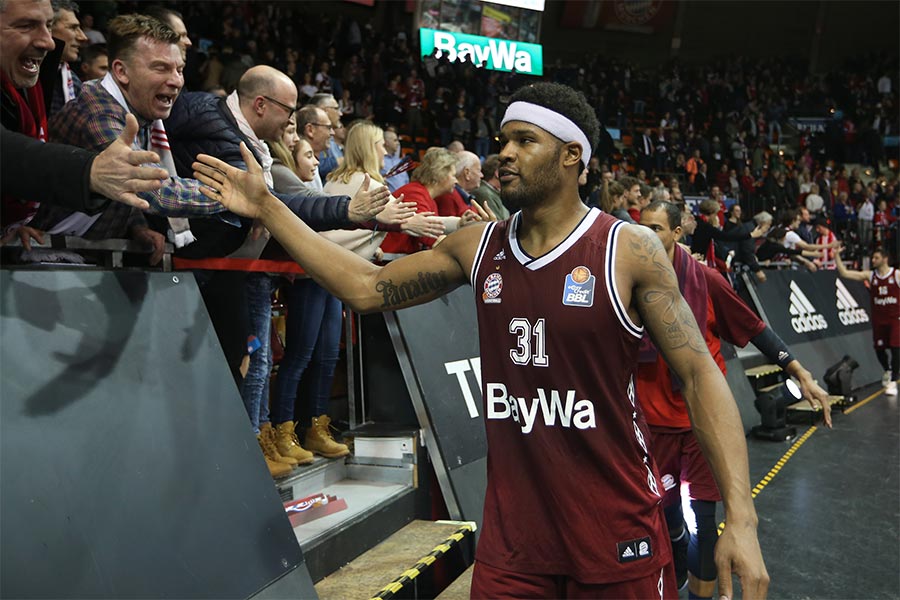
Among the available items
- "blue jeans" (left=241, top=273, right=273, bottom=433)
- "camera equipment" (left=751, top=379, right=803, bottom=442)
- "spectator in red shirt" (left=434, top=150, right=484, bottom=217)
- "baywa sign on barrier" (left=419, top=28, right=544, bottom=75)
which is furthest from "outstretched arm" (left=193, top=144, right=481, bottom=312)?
"baywa sign on barrier" (left=419, top=28, right=544, bottom=75)

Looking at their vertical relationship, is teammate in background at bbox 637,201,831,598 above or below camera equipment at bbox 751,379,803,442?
above

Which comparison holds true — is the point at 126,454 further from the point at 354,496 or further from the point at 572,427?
the point at 354,496

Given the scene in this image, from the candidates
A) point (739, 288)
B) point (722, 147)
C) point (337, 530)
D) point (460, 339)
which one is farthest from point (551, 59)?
point (337, 530)

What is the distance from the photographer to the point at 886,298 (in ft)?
40.9

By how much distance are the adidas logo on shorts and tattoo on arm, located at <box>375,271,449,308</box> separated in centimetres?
1040

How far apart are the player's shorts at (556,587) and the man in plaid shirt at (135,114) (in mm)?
1602

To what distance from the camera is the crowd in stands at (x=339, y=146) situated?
3.18 meters

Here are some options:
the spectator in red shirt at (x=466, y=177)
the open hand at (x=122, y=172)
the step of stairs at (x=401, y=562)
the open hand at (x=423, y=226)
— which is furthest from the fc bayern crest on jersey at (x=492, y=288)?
the spectator in red shirt at (x=466, y=177)

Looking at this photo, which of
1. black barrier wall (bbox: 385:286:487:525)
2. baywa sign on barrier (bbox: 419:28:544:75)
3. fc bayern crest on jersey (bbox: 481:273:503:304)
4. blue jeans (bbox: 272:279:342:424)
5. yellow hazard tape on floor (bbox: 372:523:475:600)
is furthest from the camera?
baywa sign on barrier (bbox: 419:28:544:75)

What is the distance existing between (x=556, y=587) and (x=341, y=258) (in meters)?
1.31

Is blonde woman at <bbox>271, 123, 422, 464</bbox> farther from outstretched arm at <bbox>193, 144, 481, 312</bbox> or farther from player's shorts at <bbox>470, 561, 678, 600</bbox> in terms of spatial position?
player's shorts at <bbox>470, 561, 678, 600</bbox>

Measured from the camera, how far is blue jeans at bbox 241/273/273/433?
4109 mm

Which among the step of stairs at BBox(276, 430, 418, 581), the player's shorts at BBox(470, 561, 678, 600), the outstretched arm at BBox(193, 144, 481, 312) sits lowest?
the step of stairs at BBox(276, 430, 418, 581)

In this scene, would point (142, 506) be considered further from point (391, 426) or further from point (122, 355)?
point (391, 426)
